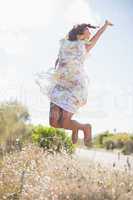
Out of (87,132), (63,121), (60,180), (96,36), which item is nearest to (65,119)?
(63,121)

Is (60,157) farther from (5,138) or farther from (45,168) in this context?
(5,138)

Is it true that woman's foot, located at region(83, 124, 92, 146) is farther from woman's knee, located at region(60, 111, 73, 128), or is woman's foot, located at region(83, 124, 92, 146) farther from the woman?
woman's knee, located at region(60, 111, 73, 128)

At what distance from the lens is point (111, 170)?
6.40m

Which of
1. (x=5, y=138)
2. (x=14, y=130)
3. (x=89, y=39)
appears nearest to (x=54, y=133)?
(x=14, y=130)

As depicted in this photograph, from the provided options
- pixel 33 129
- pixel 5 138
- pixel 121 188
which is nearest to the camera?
pixel 121 188

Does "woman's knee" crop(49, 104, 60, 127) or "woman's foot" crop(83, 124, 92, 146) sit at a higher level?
"woman's knee" crop(49, 104, 60, 127)

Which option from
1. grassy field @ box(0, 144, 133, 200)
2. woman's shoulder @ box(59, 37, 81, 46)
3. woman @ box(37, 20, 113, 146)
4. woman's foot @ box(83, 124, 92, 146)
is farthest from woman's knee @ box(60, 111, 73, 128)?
woman's shoulder @ box(59, 37, 81, 46)

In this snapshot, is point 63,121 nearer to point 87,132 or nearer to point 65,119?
point 65,119

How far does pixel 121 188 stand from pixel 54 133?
17.8 ft

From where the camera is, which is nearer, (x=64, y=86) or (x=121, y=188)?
(x=121, y=188)

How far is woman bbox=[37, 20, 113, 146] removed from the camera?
6594mm

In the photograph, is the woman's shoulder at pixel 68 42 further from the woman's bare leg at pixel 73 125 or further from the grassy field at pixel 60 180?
the grassy field at pixel 60 180

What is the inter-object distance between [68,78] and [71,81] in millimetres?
64

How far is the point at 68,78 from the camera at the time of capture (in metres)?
6.64
